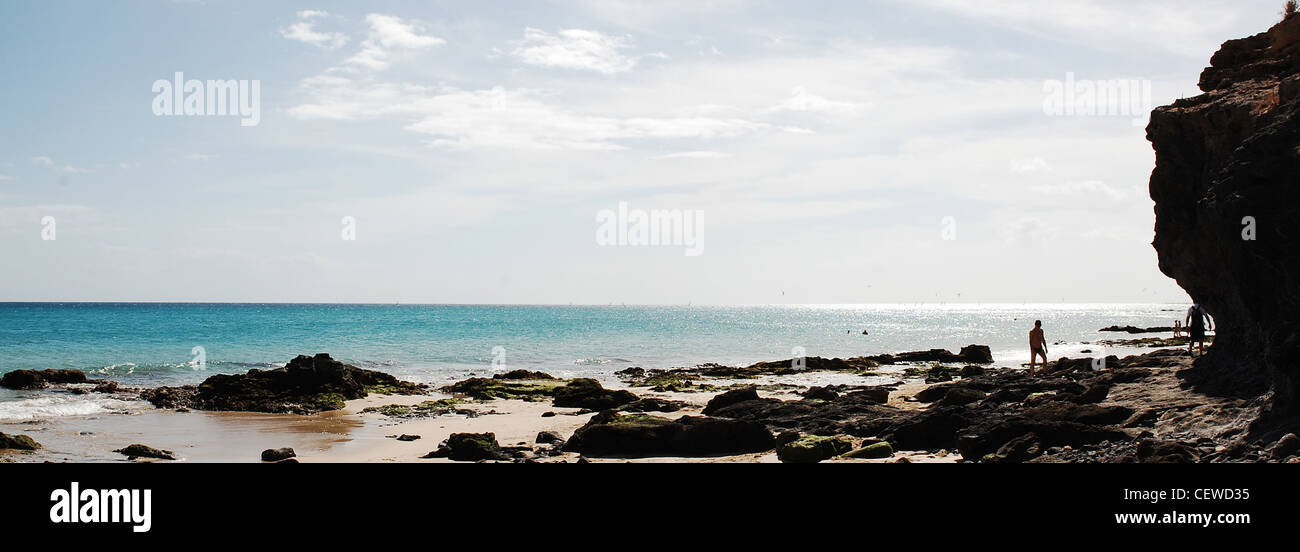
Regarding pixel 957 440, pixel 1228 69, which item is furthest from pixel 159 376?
Result: pixel 1228 69

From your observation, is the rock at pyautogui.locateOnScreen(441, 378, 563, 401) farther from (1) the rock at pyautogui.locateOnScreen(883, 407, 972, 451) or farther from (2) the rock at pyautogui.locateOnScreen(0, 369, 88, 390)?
(1) the rock at pyautogui.locateOnScreen(883, 407, 972, 451)

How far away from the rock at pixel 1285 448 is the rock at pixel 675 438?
849 centimetres

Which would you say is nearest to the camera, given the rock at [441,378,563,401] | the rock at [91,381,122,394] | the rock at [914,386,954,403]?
the rock at [914,386,954,403]

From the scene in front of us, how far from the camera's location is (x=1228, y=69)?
72.9ft

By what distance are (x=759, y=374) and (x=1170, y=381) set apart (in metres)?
25.0

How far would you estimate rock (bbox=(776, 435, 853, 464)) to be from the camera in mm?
15691

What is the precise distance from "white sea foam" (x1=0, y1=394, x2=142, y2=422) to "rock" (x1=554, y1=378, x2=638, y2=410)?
13.7 meters

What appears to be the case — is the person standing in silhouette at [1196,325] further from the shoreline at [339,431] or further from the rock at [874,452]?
the rock at [874,452]

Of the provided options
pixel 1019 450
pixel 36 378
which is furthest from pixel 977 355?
pixel 36 378

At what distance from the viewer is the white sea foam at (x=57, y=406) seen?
2495cm

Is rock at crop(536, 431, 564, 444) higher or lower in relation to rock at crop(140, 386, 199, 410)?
higher

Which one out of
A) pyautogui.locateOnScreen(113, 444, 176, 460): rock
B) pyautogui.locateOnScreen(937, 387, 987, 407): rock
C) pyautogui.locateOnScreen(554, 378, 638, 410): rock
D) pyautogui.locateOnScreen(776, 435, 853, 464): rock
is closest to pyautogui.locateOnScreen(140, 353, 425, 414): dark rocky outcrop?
pyautogui.locateOnScreen(554, 378, 638, 410): rock
